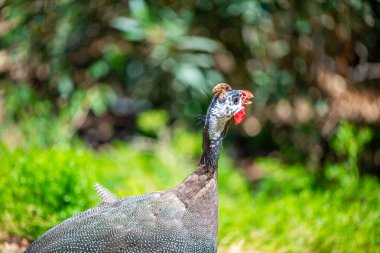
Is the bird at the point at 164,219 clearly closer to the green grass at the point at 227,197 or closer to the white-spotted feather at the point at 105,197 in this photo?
the white-spotted feather at the point at 105,197

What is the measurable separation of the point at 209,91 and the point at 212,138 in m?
2.62

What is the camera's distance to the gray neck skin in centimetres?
316

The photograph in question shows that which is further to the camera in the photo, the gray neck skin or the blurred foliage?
the blurred foliage

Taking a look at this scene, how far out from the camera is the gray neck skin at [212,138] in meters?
3.16

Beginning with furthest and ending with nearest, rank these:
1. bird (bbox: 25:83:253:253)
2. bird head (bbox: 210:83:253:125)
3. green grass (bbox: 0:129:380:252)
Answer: green grass (bbox: 0:129:380:252) < bird head (bbox: 210:83:253:125) < bird (bbox: 25:83:253:253)

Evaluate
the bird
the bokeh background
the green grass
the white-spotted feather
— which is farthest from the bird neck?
the bokeh background

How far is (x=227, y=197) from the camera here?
5352 millimetres

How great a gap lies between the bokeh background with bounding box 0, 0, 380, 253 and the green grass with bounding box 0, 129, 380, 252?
0.06 feet

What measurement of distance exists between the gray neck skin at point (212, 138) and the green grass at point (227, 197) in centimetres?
89

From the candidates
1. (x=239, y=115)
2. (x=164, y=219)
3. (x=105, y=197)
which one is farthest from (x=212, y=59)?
(x=164, y=219)

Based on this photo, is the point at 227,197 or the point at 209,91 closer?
the point at 227,197

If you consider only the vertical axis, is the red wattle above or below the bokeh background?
below

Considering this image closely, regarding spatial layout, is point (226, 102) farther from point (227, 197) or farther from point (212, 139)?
point (227, 197)

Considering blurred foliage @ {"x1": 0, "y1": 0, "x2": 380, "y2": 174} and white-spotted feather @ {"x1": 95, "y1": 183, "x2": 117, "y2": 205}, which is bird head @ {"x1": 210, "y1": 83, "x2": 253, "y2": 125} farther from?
blurred foliage @ {"x1": 0, "y1": 0, "x2": 380, "y2": 174}
